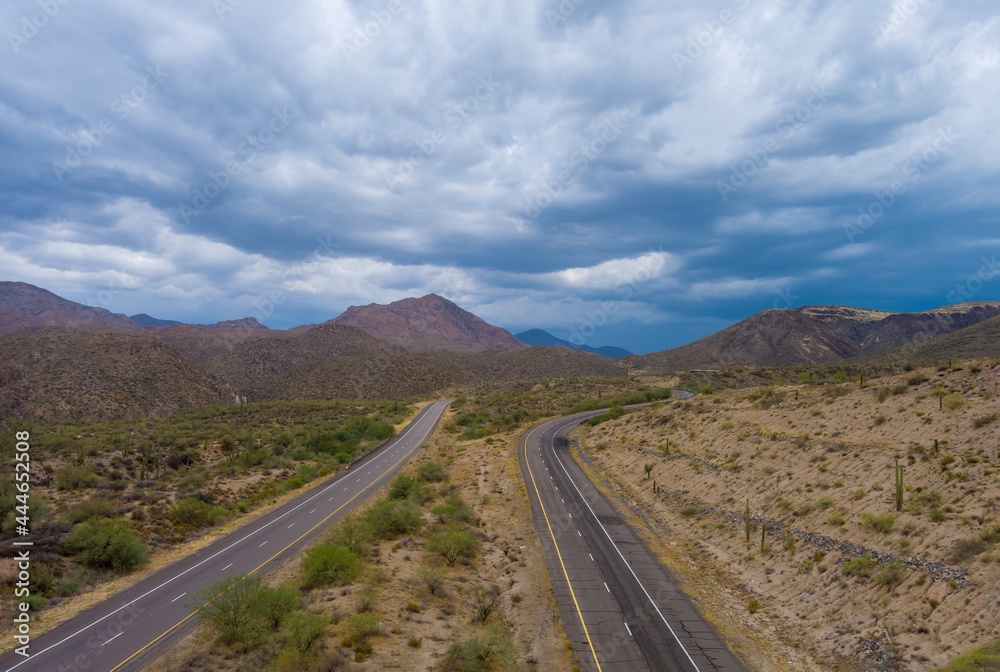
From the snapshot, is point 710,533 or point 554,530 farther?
point 554,530

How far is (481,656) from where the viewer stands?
1515 centimetres

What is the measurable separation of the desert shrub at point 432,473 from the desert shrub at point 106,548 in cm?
2100

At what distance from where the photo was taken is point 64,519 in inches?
990

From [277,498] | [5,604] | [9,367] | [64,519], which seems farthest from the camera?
[9,367]

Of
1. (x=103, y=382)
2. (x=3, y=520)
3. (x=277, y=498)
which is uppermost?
(x=103, y=382)

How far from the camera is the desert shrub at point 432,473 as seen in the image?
4119 centimetres

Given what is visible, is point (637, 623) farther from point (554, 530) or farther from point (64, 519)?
point (64, 519)

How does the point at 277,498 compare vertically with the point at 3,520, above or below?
below

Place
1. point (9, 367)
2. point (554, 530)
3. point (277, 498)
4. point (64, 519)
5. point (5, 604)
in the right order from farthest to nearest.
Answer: point (9, 367), point (277, 498), point (554, 530), point (64, 519), point (5, 604)

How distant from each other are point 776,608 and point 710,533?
794cm

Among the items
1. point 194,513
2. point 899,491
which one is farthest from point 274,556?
point 899,491

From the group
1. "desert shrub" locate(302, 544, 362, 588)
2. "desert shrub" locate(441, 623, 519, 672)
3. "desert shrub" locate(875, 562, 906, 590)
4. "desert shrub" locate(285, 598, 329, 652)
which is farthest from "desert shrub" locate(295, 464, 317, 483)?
"desert shrub" locate(875, 562, 906, 590)

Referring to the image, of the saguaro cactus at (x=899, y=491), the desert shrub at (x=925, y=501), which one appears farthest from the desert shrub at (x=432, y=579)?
the desert shrub at (x=925, y=501)

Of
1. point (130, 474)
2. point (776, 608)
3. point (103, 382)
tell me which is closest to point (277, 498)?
point (130, 474)
